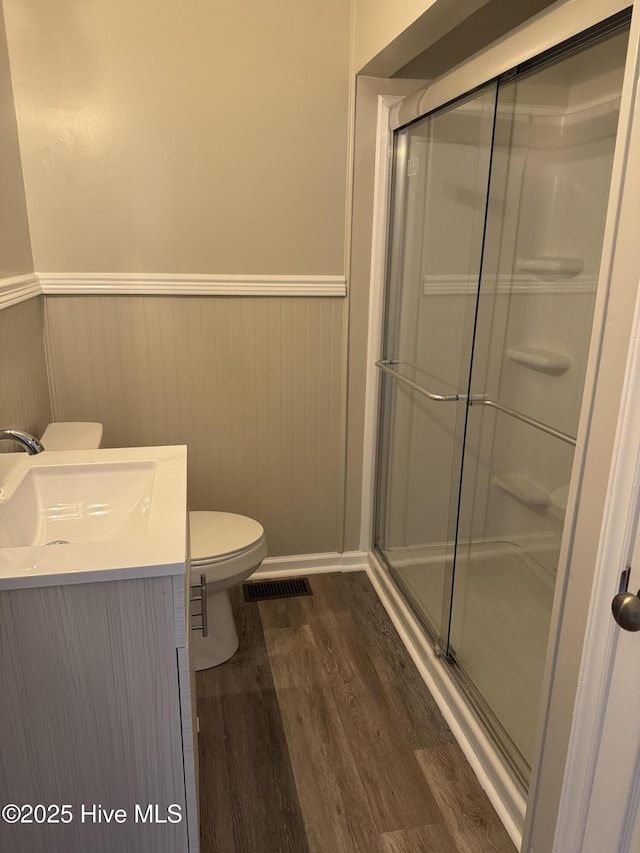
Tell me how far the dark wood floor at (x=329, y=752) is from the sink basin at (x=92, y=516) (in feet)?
2.66

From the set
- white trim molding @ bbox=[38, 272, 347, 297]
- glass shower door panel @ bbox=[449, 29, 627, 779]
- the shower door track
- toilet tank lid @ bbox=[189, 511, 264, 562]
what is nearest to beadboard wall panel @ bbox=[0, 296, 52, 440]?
white trim molding @ bbox=[38, 272, 347, 297]

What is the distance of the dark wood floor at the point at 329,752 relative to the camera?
1561mm

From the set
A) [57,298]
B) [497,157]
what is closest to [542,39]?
[497,157]

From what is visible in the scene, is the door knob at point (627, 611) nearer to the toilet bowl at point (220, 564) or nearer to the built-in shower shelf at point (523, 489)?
the built-in shower shelf at point (523, 489)

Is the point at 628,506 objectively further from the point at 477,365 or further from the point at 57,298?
the point at 57,298

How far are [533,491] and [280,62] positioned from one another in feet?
5.50

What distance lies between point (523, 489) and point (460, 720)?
713 millimetres

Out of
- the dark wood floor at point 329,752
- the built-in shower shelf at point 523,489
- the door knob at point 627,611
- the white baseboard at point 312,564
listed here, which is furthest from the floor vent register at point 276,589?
the door knob at point 627,611

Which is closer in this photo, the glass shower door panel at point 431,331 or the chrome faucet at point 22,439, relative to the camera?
the chrome faucet at point 22,439

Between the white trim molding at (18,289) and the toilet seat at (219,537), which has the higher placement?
the white trim molding at (18,289)

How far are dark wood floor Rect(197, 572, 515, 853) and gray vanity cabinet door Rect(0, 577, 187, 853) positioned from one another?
430mm

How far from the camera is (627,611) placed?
3.07 ft

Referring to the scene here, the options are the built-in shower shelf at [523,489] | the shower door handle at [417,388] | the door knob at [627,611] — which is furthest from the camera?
the shower door handle at [417,388]

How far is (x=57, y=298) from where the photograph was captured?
2.23 m
